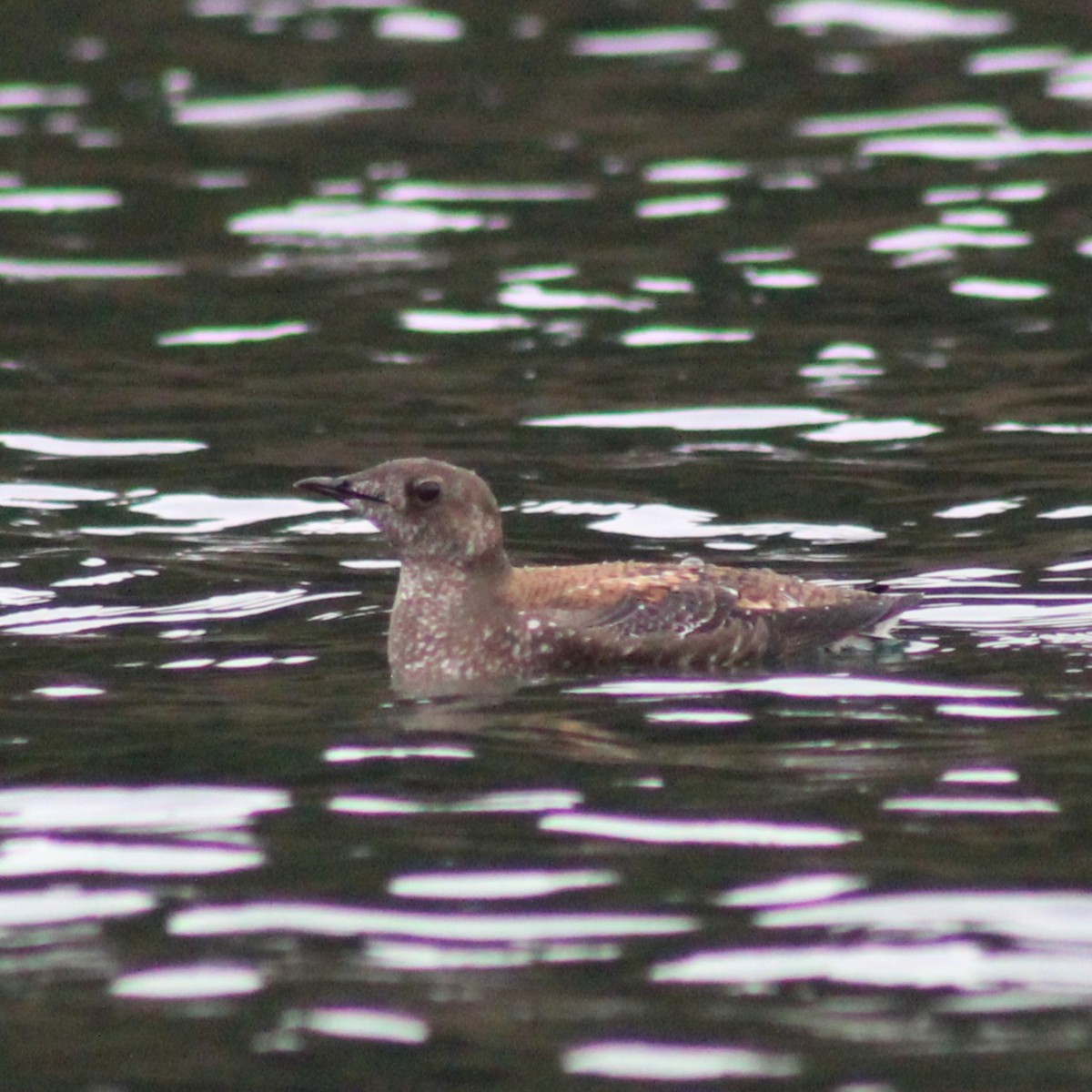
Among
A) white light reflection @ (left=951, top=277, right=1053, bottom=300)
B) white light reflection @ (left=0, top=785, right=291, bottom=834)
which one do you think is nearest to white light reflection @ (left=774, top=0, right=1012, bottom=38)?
white light reflection @ (left=951, top=277, right=1053, bottom=300)

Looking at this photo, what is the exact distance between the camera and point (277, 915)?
8539 mm

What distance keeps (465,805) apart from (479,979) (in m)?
1.66

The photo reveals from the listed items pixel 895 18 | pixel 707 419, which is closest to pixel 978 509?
pixel 707 419

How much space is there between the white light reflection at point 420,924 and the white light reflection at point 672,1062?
79 cm

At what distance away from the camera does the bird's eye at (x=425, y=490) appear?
38.5 ft

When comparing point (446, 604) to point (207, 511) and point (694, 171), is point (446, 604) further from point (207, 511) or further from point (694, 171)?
point (694, 171)

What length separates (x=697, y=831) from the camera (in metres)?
9.25

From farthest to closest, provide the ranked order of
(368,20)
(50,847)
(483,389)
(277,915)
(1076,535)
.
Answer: (368,20)
(483,389)
(1076,535)
(50,847)
(277,915)

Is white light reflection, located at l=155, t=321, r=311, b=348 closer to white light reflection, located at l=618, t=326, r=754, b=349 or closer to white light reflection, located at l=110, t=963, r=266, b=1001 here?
white light reflection, located at l=618, t=326, r=754, b=349

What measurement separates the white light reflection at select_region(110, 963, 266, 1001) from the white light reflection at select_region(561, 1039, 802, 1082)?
1.08 m

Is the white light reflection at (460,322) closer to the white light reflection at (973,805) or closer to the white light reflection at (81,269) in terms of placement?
the white light reflection at (81,269)

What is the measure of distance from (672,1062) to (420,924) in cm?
126

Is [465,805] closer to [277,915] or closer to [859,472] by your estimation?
[277,915]

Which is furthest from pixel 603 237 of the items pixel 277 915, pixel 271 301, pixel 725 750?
pixel 277 915
